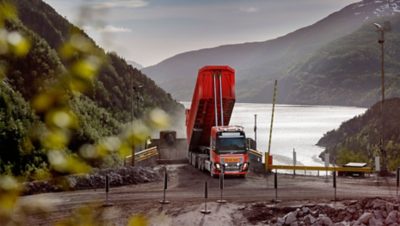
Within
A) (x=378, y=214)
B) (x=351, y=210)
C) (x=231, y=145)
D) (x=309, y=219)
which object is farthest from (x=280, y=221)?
(x=231, y=145)

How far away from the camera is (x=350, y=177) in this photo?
33.4 m

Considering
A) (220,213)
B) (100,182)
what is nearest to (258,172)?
(100,182)

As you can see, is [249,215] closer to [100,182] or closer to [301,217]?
[301,217]

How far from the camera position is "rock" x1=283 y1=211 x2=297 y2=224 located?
20656 mm

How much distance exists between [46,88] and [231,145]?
28601mm

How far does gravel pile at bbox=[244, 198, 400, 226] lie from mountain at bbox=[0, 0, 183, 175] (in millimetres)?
7066

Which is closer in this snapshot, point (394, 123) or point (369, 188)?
point (369, 188)

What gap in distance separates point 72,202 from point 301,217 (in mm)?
10548

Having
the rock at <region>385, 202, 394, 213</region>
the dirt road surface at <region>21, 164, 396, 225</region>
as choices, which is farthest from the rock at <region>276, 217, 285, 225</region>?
the rock at <region>385, 202, 394, 213</region>

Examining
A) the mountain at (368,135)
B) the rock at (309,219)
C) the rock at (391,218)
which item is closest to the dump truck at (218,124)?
the rock at (309,219)

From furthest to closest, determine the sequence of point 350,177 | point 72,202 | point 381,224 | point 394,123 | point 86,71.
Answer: point 394,123, point 350,177, point 72,202, point 381,224, point 86,71

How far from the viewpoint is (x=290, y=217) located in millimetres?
20828

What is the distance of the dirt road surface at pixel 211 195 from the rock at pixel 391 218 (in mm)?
4702

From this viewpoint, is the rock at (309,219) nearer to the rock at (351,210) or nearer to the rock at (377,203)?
the rock at (351,210)
